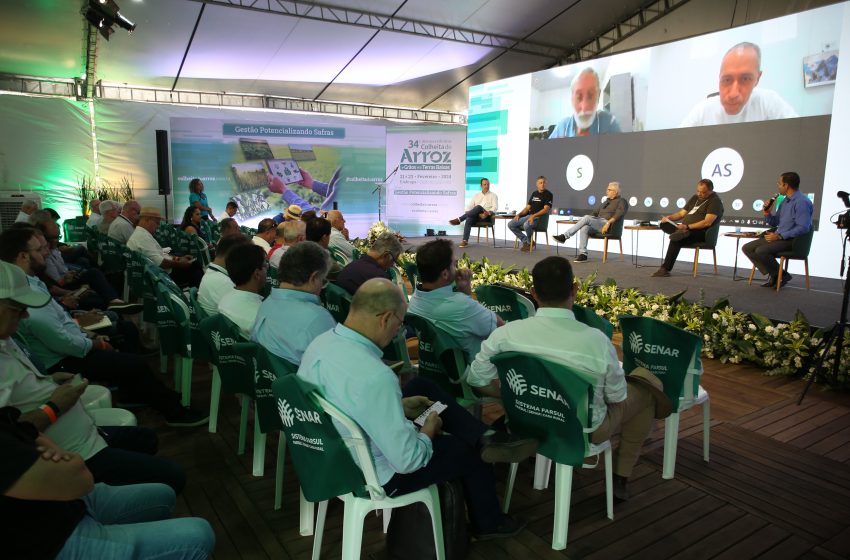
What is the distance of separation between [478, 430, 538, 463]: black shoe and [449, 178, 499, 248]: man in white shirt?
8.42 metres

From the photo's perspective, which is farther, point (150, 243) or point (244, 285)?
point (150, 243)

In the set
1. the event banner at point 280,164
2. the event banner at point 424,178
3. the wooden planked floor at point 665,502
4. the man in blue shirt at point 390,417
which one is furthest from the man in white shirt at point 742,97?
the event banner at point 280,164

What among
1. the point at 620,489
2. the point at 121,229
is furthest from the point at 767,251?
the point at 121,229

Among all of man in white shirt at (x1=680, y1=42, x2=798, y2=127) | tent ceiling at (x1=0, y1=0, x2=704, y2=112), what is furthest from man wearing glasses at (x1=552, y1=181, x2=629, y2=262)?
tent ceiling at (x1=0, y1=0, x2=704, y2=112)

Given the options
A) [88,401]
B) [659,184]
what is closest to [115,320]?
[88,401]

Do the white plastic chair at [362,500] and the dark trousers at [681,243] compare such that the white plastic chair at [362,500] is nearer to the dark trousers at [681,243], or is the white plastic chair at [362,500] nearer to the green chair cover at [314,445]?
the green chair cover at [314,445]

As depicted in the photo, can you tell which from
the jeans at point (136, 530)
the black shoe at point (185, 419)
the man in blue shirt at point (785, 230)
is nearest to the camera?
the jeans at point (136, 530)

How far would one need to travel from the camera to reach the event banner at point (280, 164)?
41.2ft

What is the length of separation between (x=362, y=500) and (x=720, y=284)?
5.60m

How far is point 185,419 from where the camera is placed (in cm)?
320

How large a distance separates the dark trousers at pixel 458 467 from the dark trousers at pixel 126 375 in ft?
5.66

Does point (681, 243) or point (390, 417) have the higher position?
point (681, 243)

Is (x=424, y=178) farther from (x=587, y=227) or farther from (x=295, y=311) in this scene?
(x=295, y=311)

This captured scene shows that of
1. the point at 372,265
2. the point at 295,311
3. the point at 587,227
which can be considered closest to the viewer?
the point at 295,311
